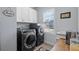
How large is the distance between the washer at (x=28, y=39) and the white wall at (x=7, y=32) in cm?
12

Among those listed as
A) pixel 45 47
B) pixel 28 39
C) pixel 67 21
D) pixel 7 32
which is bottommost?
pixel 45 47

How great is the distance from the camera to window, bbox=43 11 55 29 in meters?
1.37

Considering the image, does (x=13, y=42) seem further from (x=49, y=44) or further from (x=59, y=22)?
(x=59, y=22)

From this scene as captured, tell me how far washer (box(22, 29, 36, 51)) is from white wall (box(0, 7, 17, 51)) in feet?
0.39

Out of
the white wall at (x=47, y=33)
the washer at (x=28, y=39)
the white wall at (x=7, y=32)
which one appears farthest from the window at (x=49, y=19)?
the white wall at (x=7, y=32)

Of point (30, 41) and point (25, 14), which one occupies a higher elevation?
point (25, 14)

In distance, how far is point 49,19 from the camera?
1.37m

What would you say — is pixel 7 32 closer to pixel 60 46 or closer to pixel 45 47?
pixel 45 47

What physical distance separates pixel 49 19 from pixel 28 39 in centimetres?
39

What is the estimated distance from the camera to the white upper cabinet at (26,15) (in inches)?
52.6

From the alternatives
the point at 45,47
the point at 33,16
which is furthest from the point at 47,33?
the point at 33,16

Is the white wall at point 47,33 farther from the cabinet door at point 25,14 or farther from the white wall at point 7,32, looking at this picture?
the white wall at point 7,32
